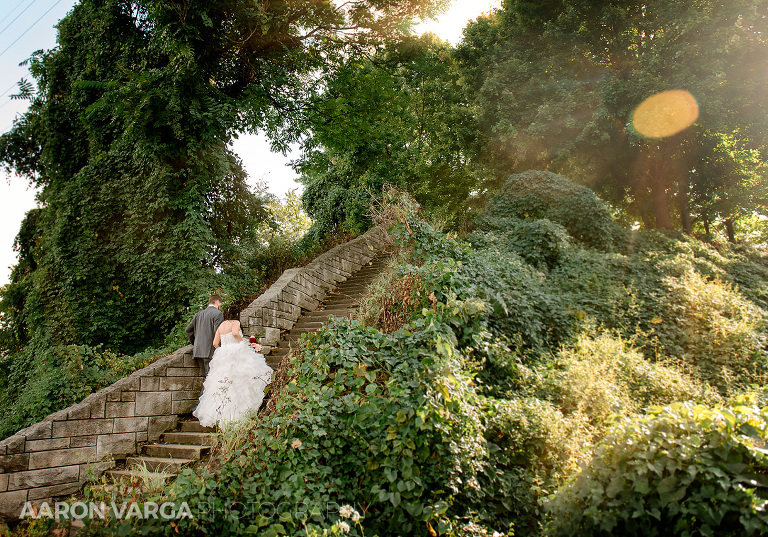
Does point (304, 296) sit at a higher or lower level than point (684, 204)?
lower

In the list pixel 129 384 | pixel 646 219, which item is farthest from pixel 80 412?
pixel 646 219

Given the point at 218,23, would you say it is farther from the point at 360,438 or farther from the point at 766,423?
the point at 766,423

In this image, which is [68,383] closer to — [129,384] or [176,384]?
[129,384]

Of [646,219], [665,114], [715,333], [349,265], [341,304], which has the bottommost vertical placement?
[715,333]

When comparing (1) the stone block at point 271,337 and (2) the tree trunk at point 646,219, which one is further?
(2) the tree trunk at point 646,219

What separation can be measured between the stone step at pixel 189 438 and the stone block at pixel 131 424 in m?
0.37

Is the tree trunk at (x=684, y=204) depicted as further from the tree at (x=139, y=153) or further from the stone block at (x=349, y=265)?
the tree at (x=139, y=153)

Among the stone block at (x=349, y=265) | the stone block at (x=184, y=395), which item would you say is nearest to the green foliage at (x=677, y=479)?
the stone block at (x=184, y=395)

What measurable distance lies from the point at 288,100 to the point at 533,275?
931 centimetres

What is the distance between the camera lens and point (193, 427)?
662 cm

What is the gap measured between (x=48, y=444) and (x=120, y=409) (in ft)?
2.91

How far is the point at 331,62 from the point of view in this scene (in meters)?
13.9

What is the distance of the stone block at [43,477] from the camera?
524 centimetres

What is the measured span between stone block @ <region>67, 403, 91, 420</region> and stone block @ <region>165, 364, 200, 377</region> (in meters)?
1.15
